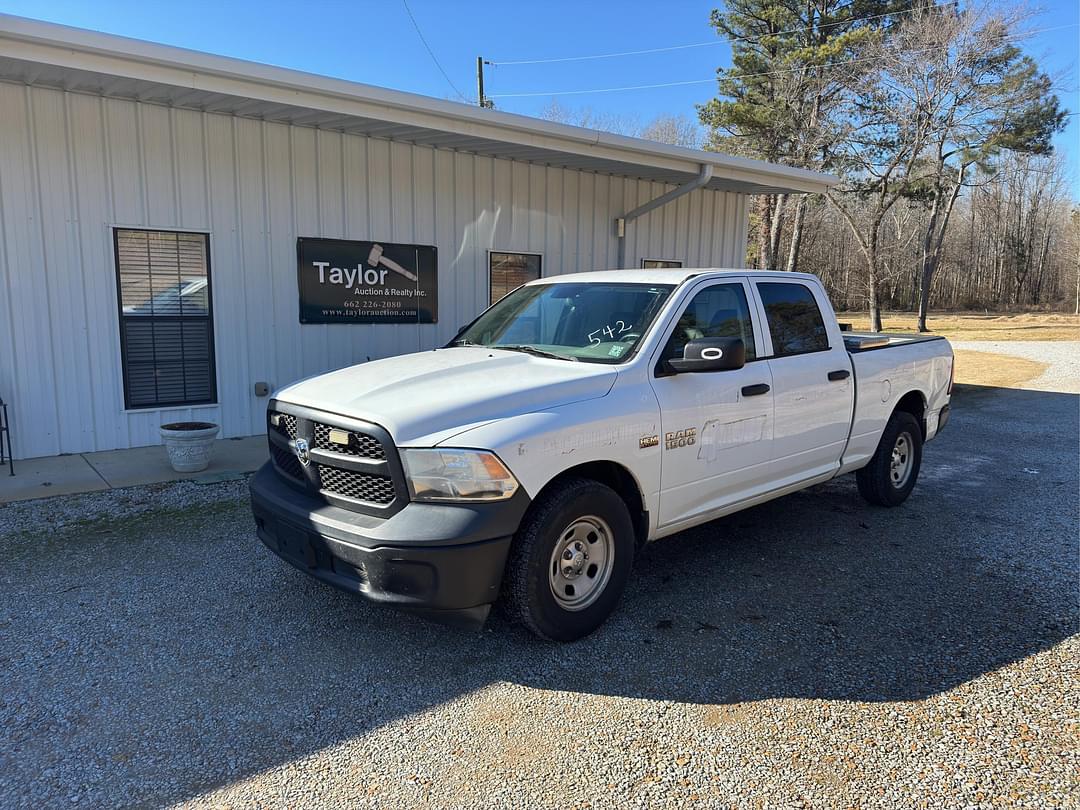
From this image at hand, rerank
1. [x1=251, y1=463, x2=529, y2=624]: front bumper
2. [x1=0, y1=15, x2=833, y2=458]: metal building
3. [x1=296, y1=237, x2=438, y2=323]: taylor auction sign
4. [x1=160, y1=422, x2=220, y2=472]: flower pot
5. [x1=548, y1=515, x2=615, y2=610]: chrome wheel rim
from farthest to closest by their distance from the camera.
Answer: [x1=296, y1=237, x2=438, y2=323]: taylor auction sign
[x1=0, y1=15, x2=833, y2=458]: metal building
[x1=160, y1=422, x2=220, y2=472]: flower pot
[x1=548, y1=515, x2=615, y2=610]: chrome wheel rim
[x1=251, y1=463, x2=529, y2=624]: front bumper

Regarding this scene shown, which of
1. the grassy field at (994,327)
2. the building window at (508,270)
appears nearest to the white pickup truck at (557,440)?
the building window at (508,270)

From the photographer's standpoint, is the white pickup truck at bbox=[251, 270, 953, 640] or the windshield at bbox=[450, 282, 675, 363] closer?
the white pickup truck at bbox=[251, 270, 953, 640]

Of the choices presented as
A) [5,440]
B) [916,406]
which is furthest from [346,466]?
[5,440]

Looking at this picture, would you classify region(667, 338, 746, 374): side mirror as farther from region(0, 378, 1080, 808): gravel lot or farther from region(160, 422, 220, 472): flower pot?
region(160, 422, 220, 472): flower pot

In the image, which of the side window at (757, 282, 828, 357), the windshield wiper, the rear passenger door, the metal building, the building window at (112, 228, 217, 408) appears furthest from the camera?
the building window at (112, 228, 217, 408)

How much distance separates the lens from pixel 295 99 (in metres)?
6.59

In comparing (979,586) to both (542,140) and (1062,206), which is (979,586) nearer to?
(542,140)

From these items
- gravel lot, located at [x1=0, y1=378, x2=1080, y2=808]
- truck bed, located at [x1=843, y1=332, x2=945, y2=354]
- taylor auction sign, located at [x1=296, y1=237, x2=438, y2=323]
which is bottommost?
gravel lot, located at [x1=0, y1=378, x2=1080, y2=808]

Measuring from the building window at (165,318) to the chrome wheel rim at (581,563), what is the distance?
554 cm

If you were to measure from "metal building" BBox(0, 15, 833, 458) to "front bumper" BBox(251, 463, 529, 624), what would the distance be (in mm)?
4748

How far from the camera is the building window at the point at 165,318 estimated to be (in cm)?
709

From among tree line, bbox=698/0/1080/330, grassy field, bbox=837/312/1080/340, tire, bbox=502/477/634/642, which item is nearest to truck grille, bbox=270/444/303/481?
tire, bbox=502/477/634/642

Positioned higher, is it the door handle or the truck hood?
the truck hood

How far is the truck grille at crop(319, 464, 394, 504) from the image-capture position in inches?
129
